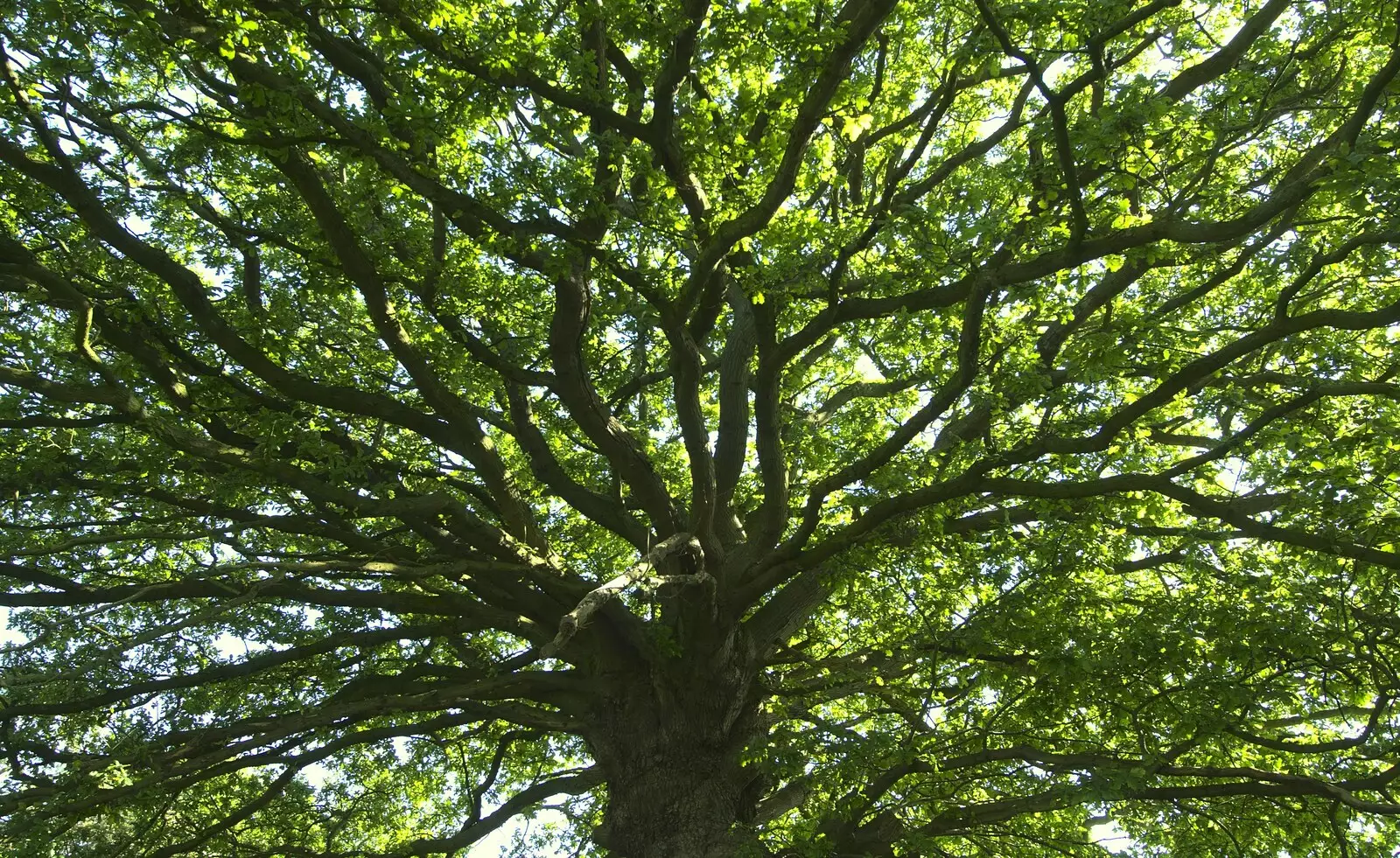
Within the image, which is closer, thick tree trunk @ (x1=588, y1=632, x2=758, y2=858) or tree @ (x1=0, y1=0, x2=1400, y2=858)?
tree @ (x1=0, y1=0, x2=1400, y2=858)

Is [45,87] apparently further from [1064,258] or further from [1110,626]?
[1110,626]

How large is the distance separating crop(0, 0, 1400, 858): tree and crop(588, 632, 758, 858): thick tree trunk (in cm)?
4

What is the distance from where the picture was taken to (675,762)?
880cm

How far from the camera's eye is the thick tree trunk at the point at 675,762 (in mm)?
8430

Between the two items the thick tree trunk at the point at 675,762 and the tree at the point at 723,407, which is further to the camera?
the thick tree trunk at the point at 675,762

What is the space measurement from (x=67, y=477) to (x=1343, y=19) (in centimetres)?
1087

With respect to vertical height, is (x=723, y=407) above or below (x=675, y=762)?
above

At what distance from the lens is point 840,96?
Answer: 706 centimetres

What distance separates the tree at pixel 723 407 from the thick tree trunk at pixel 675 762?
38mm

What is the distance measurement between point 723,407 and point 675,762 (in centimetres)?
319

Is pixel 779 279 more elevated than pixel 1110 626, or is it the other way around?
pixel 779 279

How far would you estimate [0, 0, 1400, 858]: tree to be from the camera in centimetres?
679

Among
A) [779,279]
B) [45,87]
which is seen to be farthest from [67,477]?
[779,279]

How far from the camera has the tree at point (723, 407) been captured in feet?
22.3
